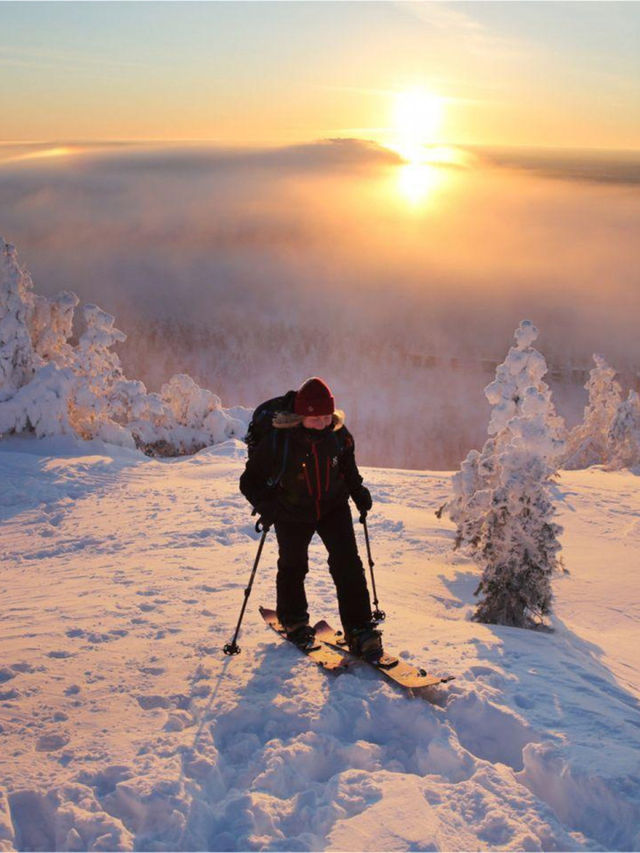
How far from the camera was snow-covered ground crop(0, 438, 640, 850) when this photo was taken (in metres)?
3.74

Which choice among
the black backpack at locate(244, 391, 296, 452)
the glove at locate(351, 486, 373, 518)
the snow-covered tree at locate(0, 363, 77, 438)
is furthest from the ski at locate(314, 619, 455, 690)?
the snow-covered tree at locate(0, 363, 77, 438)

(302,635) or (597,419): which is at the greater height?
(597,419)

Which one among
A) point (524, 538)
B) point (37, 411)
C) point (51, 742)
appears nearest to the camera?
point (51, 742)

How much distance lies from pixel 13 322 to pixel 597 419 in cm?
3189

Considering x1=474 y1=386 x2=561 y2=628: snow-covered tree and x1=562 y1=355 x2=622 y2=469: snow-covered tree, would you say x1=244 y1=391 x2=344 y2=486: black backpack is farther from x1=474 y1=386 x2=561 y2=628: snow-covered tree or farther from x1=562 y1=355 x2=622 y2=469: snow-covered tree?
x1=562 y1=355 x2=622 y2=469: snow-covered tree

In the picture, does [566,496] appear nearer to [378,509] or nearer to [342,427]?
[378,509]

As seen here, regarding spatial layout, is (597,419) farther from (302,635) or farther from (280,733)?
(280,733)

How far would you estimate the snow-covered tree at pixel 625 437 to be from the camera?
3378 cm

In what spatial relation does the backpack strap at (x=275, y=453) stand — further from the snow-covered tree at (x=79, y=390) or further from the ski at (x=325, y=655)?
the snow-covered tree at (x=79, y=390)

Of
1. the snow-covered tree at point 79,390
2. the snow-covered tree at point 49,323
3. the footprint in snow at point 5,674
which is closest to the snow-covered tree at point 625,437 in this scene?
the snow-covered tree at point 79,390

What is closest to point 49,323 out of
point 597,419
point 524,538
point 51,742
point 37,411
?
point 37,411

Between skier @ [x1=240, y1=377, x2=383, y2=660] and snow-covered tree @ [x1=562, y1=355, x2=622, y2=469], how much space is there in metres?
35.7

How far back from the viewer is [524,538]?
9625mm

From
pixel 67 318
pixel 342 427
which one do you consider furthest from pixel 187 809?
pixel 67 318
